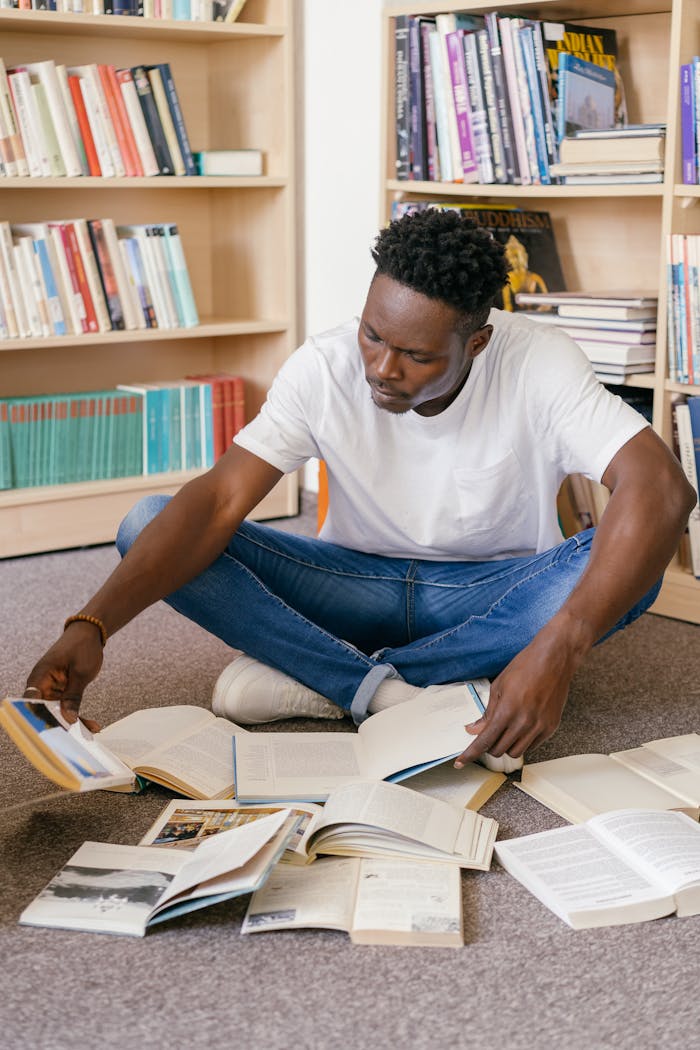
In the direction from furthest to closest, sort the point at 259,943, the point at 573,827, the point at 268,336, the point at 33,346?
the point at 268,336 → the point at 33,346 → the point at 573,827 → the point at 259,943

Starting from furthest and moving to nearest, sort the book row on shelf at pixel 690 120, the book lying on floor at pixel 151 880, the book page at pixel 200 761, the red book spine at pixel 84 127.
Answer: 1. the red book spine at pixel 84 127
2. the book row on shelf at pixel 690 120
3. the book page at pixel 200 761
4. the book lying on floor at pixel 151 880

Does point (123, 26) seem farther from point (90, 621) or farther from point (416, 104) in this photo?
point (90, 621)

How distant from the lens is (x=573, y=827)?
1.45 metres

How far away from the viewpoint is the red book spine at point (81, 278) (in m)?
2.74

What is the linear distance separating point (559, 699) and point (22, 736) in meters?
0.60

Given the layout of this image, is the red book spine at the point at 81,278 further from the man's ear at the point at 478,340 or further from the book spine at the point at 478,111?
the man's ear at the point at 478,340

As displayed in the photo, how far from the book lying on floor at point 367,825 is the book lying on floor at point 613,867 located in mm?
50

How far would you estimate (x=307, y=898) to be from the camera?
4.29ft

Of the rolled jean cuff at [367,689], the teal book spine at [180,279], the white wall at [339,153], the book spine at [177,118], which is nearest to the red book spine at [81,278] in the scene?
the teal book spine at [180,279]

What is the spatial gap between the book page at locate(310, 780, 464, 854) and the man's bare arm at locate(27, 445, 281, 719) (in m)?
0.31

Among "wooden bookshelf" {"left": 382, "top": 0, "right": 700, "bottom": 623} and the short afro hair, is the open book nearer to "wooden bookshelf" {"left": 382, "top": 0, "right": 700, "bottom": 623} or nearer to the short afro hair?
the short afro hair

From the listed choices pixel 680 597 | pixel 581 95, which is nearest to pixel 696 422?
pixel 680 597

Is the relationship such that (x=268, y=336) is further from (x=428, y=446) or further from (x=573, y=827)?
(x=573, y=827)

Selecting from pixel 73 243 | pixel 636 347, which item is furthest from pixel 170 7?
pixel 636 347
